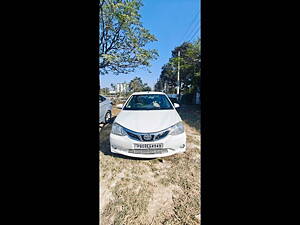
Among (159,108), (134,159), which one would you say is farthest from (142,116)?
(134,159)

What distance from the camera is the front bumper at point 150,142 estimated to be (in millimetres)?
1753

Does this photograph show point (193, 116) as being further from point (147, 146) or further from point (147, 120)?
point (147, 146)

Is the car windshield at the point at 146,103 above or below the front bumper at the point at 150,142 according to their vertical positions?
above

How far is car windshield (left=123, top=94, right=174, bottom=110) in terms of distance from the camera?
237 centimetres

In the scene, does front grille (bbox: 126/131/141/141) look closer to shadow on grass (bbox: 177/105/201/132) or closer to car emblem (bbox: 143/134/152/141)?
car emblem (bbox: 143/134/152/141)

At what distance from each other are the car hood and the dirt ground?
39 cm

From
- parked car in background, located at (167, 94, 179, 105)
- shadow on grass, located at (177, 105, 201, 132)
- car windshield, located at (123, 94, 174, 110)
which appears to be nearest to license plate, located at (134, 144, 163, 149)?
shadow on grass, located at (177, 105, 201, 132)

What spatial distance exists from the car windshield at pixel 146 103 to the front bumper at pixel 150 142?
69cm

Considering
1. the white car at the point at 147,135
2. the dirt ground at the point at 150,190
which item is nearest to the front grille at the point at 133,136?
the white car at the point at 147,135

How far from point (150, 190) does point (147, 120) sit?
94 centimetres

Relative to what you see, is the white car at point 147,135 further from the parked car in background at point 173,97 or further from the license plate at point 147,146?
the parked car in background at point 173,97

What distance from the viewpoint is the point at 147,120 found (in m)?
2.01
